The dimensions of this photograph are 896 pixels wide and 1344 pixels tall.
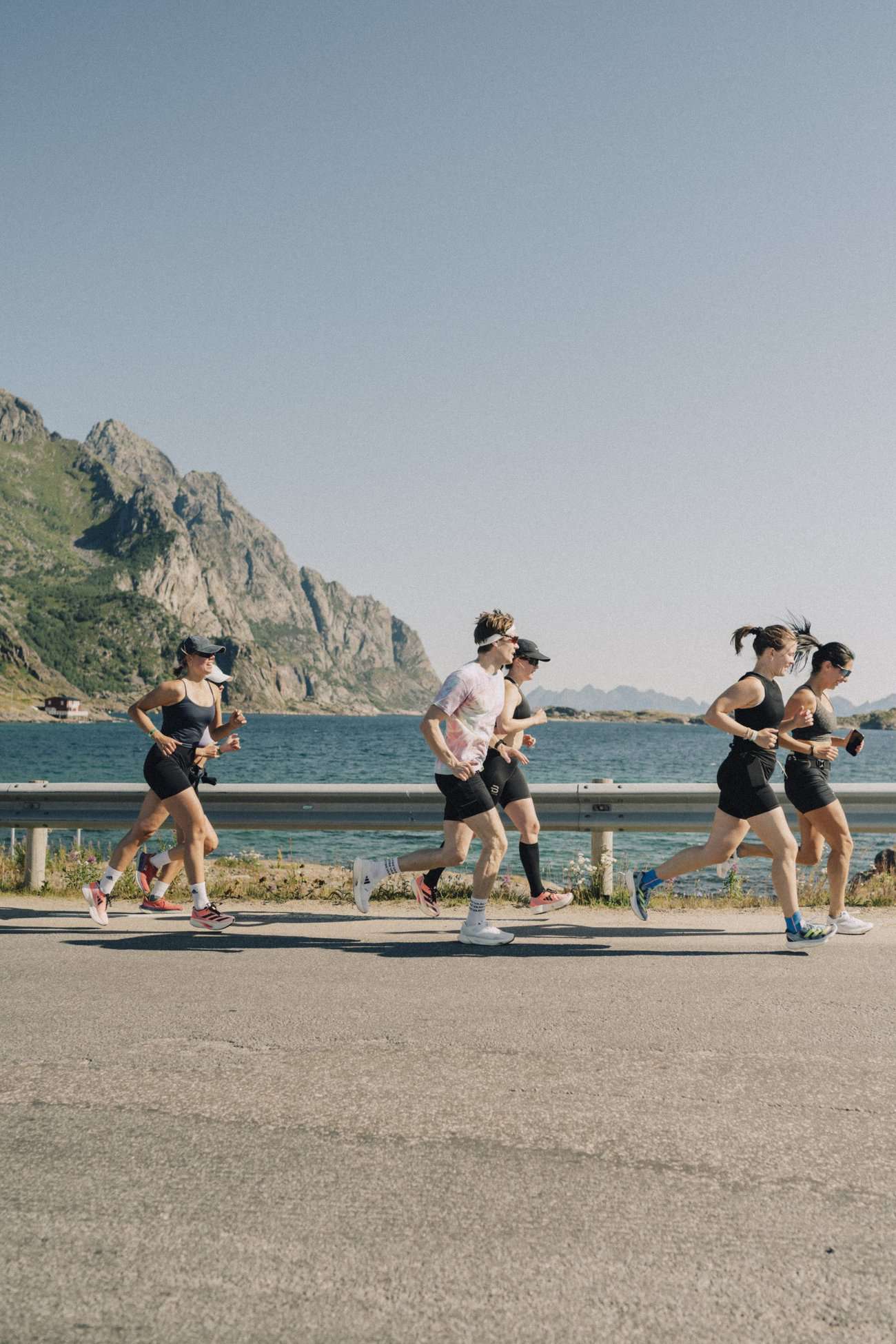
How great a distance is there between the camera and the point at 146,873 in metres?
8.27

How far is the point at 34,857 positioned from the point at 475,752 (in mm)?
4429

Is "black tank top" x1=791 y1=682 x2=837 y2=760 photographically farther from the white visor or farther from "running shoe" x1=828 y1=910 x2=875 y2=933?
the white visor

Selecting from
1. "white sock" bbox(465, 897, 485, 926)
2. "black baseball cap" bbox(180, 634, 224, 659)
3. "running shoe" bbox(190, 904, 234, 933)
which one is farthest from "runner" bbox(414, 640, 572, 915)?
"black baseball cap" bbox(180, 634, 224, 659)

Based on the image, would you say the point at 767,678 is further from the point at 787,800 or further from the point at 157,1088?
the point at 157,1088

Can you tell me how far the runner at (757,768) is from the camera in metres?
6.88

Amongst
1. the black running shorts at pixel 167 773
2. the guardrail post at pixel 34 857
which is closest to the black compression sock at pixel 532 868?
the black running shorts at pixel 167 773

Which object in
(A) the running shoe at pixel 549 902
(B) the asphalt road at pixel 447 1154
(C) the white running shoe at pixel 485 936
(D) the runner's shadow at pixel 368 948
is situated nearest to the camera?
(B) the asphalt road at pixel 447 1154

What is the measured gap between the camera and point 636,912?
25.2 ft

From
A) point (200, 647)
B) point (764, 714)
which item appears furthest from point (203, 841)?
point (764, 714)

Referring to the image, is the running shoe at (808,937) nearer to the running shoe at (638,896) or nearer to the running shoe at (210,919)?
the running shoe at (638,896)

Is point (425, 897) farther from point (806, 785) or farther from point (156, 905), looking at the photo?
point (806, 785)

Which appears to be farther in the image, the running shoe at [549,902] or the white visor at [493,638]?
the running shoe at [549,902]

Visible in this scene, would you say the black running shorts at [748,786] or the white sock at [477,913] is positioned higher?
the black running shorts at [748,786]

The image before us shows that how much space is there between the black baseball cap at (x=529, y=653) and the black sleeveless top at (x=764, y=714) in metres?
1.67
